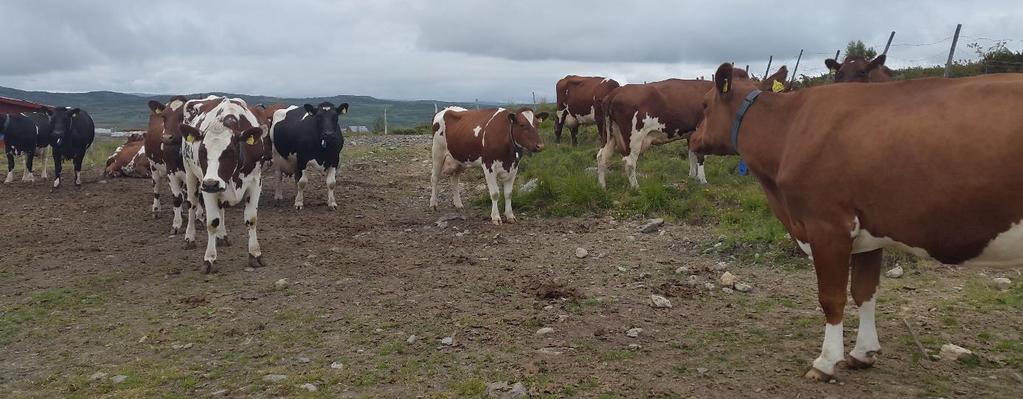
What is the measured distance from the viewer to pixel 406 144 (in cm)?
2397

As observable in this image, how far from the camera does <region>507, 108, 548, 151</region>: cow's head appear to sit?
11.6 m

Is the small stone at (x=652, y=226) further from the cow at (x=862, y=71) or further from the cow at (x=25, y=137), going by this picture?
the cow at (x=25, y=137)

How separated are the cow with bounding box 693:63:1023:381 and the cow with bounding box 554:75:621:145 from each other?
13.0 meters

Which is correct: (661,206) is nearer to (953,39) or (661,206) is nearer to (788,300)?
(788,300)

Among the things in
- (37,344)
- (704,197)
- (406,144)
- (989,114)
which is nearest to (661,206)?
(704,197)

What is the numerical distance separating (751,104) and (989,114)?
160 cm

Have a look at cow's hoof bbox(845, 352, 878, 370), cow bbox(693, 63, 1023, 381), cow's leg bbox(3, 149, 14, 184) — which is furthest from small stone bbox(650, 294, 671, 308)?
cow's leg bbox(3, 149, 14, 184)

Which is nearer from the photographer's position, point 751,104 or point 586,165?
point 751,104

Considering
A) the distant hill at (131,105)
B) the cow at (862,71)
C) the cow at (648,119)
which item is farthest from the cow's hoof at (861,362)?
the distant hill at (131,105)

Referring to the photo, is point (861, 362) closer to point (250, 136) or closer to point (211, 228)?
point (250, 136)

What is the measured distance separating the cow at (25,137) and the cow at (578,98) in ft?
39.9

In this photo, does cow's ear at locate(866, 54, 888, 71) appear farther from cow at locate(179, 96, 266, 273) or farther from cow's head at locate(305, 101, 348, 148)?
cow at locate(179, 96, 266, 273)

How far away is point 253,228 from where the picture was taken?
8992mm

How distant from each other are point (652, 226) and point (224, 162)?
5.31m
